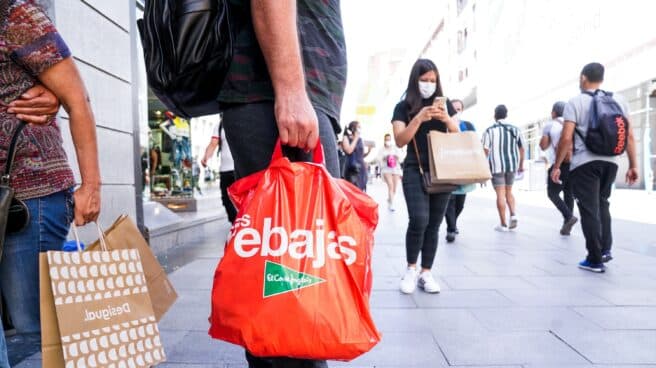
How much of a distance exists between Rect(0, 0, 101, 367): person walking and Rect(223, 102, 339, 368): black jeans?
2.03ft

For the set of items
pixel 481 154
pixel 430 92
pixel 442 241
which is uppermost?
pixel 430 92

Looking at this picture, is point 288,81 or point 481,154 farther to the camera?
point 481,154

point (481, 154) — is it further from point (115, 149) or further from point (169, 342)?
point (115, 149)

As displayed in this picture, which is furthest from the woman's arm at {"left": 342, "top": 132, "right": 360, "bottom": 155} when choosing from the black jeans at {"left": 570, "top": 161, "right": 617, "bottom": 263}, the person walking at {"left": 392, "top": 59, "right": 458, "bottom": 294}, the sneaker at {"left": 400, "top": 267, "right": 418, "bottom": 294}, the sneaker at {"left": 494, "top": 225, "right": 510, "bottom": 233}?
the sneaker at {"left": 400, "top": 267, "right": 418, "bottom": 294}

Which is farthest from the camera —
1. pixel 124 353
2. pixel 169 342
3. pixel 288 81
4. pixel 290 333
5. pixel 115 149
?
pixel 115 149

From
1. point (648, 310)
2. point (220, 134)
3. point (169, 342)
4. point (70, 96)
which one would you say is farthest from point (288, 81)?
point (220, 134)

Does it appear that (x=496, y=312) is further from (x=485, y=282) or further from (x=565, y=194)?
(x=565, y=194)

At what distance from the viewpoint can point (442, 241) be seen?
6.54m

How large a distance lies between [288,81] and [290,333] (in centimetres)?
61

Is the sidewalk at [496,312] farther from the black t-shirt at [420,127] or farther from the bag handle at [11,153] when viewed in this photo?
the bag handle at [11,153]

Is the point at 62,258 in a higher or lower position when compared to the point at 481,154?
lower

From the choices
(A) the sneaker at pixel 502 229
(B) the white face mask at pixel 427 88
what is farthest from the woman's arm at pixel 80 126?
(A) the sneaker at pixel 502 229

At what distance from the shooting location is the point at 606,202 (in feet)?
14.6

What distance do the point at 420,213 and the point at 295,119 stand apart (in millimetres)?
2559
